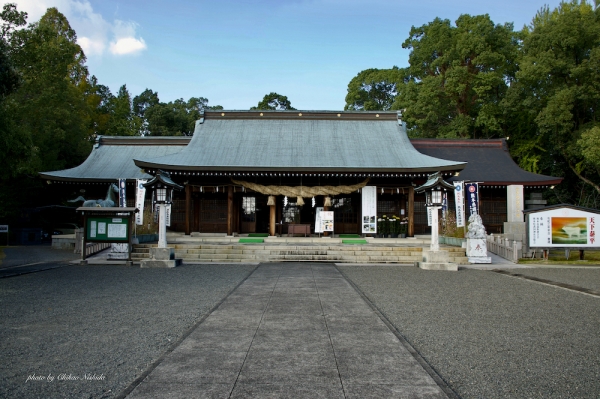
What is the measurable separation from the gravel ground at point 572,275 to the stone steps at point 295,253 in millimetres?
2506

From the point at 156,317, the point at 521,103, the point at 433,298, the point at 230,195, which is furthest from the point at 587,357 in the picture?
the point at 521,103

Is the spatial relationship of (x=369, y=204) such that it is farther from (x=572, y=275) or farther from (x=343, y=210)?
(x=572, y=275)

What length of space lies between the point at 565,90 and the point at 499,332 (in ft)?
77.3

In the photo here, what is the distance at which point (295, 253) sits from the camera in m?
15.5

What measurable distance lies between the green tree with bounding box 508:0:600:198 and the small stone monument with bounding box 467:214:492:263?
39.2 ft

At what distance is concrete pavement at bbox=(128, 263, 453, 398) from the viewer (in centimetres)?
384

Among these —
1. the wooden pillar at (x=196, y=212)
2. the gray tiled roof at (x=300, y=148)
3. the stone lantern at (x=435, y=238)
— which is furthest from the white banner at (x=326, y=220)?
the wooden pillar at (x=196, y=212)

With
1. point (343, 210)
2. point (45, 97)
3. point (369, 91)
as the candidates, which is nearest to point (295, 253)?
point (343, 210)

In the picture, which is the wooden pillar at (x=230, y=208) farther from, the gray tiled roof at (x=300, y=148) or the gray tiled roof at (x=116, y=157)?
the gray tiled roof at (x=116, y=157)

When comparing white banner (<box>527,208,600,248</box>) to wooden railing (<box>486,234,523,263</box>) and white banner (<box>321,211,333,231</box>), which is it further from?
white banner (<box>321,211,333,231</box>)

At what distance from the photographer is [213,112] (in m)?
24.3

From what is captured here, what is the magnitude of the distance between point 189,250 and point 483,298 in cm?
1070

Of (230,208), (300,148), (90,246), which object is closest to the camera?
(90,246)

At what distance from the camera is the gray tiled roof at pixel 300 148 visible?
1867cm
